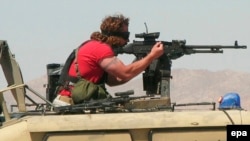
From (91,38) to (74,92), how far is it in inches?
28.1

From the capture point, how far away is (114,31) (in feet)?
28.1

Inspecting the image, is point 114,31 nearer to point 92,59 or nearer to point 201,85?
point 92,59

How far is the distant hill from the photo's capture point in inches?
5349

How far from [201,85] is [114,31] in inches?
5537

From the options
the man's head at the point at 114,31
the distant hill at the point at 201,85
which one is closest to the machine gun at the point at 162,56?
the man's head at the point at 114,31

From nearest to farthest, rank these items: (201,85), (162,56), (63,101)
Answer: (63,101) < (162,56) < (201,85)

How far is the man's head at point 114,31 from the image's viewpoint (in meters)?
8.49

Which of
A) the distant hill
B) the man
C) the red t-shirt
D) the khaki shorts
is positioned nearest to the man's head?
the man

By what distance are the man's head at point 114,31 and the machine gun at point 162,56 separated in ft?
3.74

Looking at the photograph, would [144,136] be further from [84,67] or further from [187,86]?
[187,86]

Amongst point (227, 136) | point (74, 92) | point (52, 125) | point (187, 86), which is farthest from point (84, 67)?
point (187, 86)

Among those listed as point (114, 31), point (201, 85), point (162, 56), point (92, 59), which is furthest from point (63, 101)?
point (201, 85)

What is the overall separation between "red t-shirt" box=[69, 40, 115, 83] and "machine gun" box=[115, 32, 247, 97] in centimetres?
149

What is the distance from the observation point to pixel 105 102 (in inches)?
295
